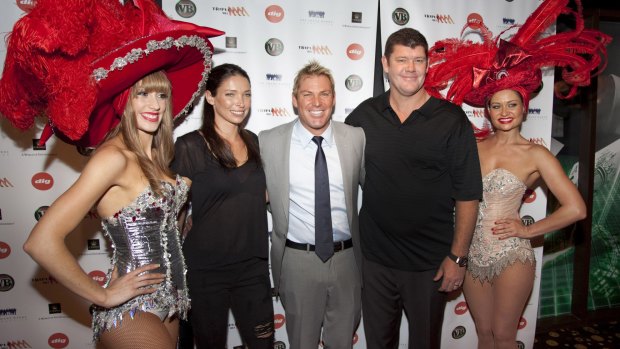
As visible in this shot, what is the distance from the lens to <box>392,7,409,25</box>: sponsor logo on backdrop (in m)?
3.00

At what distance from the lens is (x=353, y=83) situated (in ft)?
9.95

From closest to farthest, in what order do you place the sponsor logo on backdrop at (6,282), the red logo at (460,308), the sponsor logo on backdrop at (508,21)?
the sponsor logo on backdrop at (6,282), the sponsor logo on backdrop at (508,21), the red logo at (460,308)

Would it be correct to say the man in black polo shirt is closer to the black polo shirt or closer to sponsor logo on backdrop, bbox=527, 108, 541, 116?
the black polo shirt

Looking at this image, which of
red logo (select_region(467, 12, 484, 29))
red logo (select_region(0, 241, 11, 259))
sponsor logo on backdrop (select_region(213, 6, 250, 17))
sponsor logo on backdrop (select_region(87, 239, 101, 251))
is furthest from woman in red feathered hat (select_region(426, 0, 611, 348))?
red logo (select_region(0, 241, 11, 259))

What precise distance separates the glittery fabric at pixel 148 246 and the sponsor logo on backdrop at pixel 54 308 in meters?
1.63

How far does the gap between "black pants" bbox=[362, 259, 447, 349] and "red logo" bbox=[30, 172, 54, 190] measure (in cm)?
232

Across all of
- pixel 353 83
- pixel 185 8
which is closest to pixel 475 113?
pixel 353 83

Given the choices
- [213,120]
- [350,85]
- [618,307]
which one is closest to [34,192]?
[213,120]

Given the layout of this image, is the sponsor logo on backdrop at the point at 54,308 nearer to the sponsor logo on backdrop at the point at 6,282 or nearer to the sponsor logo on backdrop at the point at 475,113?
the sponsor logo on backdrop at the point at 6,282

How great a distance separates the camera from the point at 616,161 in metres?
3.89

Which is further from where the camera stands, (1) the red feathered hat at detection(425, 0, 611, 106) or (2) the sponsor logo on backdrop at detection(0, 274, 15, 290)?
(2) the sponsor logo on backdrop at detection(0, 274, 15, 290)

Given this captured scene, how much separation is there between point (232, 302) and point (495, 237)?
5.56ft

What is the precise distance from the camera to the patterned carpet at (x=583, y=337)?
3.44 m

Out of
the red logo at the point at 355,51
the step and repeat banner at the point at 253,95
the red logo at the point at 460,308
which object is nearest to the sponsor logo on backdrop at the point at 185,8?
the step and repeat banner at the point at 253,95
